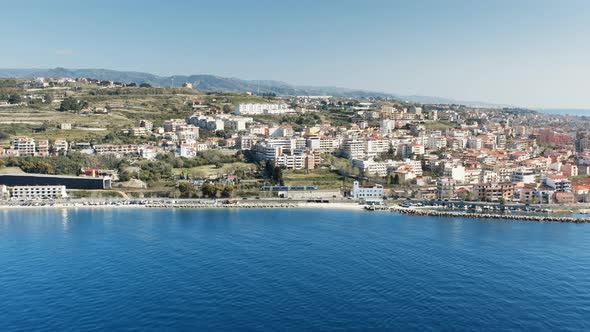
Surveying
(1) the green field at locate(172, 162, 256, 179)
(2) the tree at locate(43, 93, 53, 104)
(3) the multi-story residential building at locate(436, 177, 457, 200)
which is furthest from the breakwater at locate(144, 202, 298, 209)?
(2) the tree at locate(43, 93, 53, 104)

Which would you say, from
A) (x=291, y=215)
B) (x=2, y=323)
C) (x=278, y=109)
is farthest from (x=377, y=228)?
(x=278, y=109)

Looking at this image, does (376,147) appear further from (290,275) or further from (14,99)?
(14,99)

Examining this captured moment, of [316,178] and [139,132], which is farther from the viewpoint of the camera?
[139,132]

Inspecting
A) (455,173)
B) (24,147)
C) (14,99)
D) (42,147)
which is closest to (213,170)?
(42,147)

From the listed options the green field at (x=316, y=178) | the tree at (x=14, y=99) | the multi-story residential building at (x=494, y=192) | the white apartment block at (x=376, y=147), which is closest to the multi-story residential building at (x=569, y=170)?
the multi-story residential building at (x=494, y=192)

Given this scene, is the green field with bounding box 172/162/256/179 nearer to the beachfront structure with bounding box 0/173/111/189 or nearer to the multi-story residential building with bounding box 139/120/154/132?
the beachfront structure with bounding box 0/173/111/189

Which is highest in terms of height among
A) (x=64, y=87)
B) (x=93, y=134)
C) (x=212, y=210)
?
(x=64, y=87)

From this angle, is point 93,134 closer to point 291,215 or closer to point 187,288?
point 291,215
